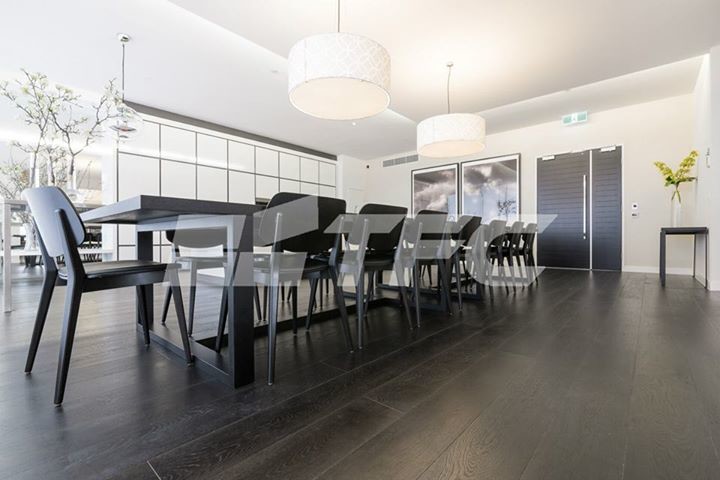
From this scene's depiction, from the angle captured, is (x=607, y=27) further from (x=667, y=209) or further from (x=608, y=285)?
(x=667, y=209)

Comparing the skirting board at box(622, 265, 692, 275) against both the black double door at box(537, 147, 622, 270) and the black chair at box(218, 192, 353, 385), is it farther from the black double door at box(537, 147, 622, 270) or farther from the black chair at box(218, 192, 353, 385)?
the black chair at box(218, 192, 353, 385)

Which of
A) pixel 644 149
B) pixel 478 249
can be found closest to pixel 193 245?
pixel 478 249

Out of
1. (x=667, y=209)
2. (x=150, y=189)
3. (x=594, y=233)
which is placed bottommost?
(x=594, y=233)

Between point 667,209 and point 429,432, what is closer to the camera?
point 429,432

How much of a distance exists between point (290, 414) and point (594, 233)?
22.3 feet

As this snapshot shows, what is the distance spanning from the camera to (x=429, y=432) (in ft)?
3.37

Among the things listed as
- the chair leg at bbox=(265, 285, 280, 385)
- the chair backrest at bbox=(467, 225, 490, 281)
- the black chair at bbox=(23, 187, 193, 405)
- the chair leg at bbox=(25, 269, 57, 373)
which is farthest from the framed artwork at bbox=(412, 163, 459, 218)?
the chair leg at bbox=(25, 269, 57, 373)

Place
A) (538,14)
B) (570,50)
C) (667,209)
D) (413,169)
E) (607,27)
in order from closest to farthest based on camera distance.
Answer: (538,14), (607,27), (570,50), (667,209), (413,169)

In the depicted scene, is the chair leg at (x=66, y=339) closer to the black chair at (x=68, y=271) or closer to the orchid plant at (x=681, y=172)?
the black chair at (x=68, y=271)

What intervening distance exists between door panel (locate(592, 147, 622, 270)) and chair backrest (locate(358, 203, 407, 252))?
18.1 ft

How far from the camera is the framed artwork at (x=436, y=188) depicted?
791cm

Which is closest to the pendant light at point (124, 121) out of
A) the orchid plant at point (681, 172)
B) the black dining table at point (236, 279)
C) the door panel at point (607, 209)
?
the black dining table at point (236, 279)

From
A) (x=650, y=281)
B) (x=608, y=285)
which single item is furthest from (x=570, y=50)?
(x=650, y=281)

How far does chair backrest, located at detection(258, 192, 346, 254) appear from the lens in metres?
1.46
